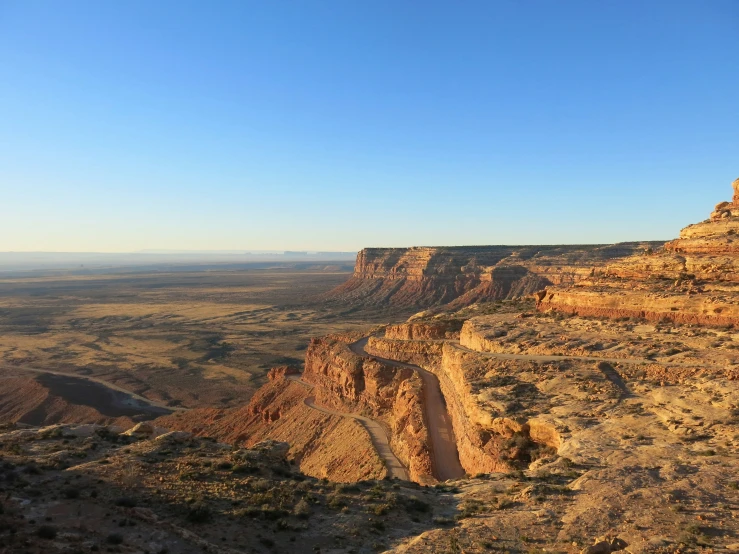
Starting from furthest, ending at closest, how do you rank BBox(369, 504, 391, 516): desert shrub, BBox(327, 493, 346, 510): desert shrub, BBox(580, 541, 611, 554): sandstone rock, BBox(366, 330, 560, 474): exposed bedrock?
BBox(366, 330, 560, 474): exposed bedrock < BBox(327, 493, 346, 510): desert shrub < BBox(369, 504, 391, 516): desert shrub < BBox(580, 541, 611, 554): sandstone rock

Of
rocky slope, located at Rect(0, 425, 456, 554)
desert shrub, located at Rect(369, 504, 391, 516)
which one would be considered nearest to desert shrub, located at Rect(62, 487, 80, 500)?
rocky slope, located at Rect(0, 425, 456, 554)

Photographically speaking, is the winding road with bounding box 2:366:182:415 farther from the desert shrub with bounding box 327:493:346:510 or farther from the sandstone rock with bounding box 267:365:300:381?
the desert shrub with bounding box 327:493:346:510

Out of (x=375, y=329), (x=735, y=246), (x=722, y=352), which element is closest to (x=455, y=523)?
(x=722, y=352)

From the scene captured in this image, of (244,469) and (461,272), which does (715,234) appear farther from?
(461,272)

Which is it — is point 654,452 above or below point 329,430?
above

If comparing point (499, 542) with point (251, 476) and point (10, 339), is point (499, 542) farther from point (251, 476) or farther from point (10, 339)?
point (10, 339)

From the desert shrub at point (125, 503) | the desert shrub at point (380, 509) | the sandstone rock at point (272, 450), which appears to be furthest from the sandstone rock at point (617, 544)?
the sandstone rock at point (272, 450)

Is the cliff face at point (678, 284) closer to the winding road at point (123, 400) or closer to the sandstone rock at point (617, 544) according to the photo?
the sandstone rock at point (617, 544)
